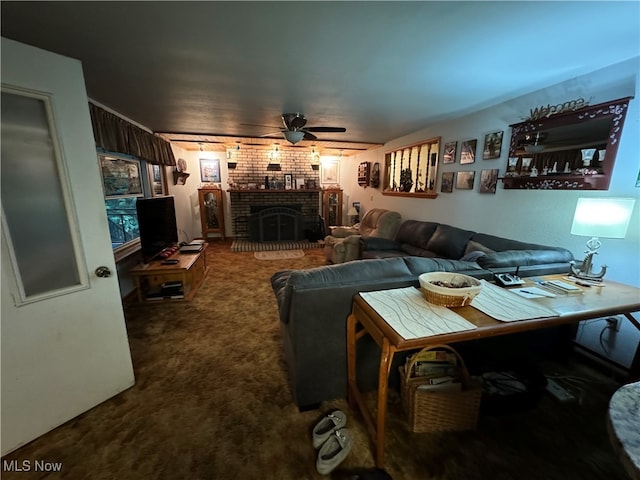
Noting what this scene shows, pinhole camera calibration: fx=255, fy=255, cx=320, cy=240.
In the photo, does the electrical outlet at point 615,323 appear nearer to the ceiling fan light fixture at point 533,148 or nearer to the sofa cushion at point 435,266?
the sofa cushion at point 435,266

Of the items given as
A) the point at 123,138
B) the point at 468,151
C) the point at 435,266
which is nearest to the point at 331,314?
the point at 435,266

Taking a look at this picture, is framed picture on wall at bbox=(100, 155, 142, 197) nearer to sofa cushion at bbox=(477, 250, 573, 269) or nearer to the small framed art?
the small framed art

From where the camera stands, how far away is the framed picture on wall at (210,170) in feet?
20.0

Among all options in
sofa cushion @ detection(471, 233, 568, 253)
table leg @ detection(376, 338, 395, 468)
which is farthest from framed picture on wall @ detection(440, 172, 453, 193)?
table leg @ detection(376, 338, 395, 468)

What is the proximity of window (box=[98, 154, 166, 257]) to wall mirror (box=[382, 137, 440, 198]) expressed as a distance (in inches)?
161

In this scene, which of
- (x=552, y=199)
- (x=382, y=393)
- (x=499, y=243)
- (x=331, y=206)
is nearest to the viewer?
(x=382, y=393)

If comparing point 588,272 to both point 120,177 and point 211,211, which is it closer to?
point 120,177

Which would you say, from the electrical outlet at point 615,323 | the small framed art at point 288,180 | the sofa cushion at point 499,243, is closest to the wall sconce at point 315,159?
the small framed art at point 288,180

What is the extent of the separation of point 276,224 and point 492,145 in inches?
171

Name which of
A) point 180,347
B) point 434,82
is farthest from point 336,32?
point 180,347

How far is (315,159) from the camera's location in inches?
245

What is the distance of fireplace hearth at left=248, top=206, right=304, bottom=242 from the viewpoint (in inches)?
231

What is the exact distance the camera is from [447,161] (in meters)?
3.52

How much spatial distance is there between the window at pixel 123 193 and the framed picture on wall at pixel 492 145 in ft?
13.9
